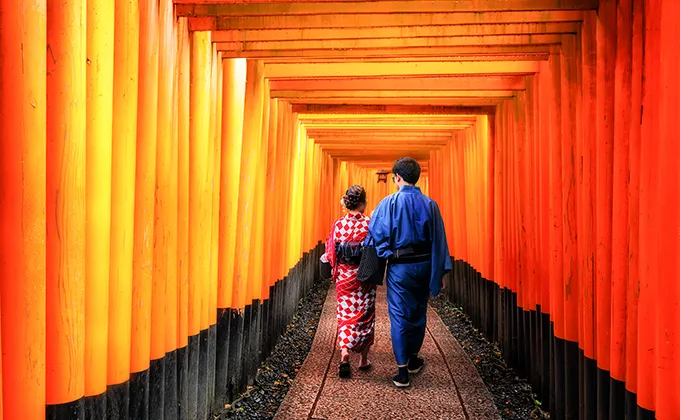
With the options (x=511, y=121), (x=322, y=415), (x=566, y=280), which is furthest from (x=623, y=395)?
(x=511, y=121)

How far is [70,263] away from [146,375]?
992 mm

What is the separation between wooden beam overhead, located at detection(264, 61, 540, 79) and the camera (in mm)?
5051

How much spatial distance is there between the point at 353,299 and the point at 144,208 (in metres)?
3.22

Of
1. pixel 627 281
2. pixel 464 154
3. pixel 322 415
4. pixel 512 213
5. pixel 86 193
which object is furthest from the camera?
pixel 464 154

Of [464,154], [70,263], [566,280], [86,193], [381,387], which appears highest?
[464,154]

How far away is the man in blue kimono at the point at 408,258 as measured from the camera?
5098 millimetres

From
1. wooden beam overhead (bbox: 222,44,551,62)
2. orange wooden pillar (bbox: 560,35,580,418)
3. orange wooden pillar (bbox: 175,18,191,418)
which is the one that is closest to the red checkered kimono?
wooden beam overhead (bbox: 222,44,551,62)

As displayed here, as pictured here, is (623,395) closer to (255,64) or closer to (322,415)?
(322,415)

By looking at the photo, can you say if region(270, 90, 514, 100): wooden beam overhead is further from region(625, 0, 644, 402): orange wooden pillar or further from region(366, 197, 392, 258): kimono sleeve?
region(625, 0, 644, 402): orange wooden pillar

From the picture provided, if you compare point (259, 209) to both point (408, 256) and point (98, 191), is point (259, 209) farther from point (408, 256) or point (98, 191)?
point (98, 191)

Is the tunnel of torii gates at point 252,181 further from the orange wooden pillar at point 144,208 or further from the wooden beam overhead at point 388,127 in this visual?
the wooden beam overhead at point 388,127

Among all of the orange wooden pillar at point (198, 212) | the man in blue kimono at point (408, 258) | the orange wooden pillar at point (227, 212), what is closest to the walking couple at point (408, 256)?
the man in blue kimono at point (408, 258)

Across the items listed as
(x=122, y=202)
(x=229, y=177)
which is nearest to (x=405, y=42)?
(x=229, y=177)

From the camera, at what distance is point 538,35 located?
13.4ft
